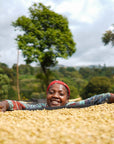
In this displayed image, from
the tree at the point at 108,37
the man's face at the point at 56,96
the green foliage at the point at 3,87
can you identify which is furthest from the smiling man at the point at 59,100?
the tree at the point at 108,37

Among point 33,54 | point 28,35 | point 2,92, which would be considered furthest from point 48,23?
point 2,92

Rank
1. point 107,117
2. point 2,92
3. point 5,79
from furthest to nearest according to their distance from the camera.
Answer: point 5,79 → point 2,92 → point 107,117

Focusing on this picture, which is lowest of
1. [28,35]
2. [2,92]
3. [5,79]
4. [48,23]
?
[2,92]

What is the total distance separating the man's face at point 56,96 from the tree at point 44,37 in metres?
9.16

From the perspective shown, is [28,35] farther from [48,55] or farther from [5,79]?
[5,79]

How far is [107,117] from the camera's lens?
73.9 inches

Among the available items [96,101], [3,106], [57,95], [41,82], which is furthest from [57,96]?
[41,82]

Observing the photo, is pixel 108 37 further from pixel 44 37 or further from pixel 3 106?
pixel 3 106

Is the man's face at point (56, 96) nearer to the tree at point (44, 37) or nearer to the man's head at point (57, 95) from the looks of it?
the man's head at point (57, 95)

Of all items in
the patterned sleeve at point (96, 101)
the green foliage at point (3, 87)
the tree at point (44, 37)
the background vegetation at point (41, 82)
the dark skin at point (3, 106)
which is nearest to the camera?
the dark skin at point (3, 106)

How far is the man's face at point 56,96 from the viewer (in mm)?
2889

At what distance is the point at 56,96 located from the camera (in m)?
2.87

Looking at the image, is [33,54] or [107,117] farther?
[33,54]

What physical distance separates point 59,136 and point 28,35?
38.7 ft
